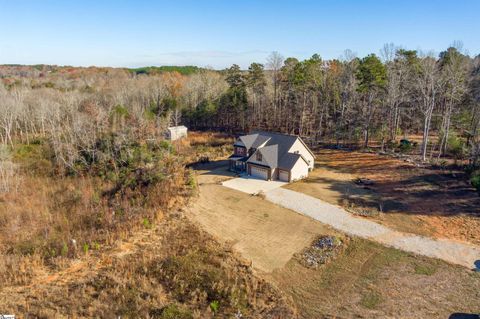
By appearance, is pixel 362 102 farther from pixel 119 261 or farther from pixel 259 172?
pixel 119 261

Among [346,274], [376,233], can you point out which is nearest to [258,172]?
[376,233]

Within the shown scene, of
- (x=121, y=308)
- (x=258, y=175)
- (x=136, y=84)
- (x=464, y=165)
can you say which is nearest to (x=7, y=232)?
(x=121, y=308)

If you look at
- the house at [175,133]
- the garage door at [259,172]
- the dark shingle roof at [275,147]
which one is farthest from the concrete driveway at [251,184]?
the house at [175,133]

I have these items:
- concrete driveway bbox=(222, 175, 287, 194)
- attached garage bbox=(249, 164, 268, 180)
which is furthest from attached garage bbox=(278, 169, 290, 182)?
attached garage bbox=(249, 164, 268, 180)

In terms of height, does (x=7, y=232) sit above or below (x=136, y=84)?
below

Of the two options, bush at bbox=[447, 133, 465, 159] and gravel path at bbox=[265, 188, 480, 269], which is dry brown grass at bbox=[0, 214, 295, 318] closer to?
gravel path at bbox=[265, 188, 480, 269]

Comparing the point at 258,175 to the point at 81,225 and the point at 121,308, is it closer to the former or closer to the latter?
the point at 81,225
